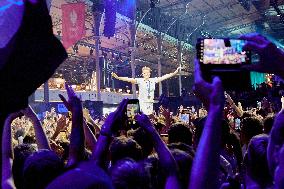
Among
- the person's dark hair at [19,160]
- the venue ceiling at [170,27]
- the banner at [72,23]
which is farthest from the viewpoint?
the venue ceiling at [170,27]

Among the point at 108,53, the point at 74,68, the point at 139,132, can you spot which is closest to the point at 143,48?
the point at 108,53

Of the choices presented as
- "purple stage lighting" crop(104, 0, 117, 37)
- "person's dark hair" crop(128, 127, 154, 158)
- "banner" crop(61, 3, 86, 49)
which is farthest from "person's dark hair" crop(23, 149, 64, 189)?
"purple stage lighting" crop(104, 0, 117, 37)

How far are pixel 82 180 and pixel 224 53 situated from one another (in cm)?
91

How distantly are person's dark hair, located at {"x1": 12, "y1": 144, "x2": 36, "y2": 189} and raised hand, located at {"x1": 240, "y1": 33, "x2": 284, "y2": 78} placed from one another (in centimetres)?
145

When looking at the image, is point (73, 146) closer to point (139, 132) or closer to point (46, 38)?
point (46, 38)

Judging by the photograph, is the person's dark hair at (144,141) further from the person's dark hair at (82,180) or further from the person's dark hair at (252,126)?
the person's dark hair at (82,180)

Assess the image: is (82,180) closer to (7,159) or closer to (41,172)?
(41,172)

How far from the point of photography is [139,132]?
3385 millimetres

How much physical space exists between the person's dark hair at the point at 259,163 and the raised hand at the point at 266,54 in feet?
3.43

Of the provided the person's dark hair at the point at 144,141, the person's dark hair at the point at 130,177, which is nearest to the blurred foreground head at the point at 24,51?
the person's dark hair at the point at 130,177

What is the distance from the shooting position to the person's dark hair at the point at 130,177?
1870 mm

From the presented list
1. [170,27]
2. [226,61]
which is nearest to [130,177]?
[226,61]

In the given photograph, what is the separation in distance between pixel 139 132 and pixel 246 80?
1649 millimetres

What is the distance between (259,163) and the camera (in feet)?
8.20
